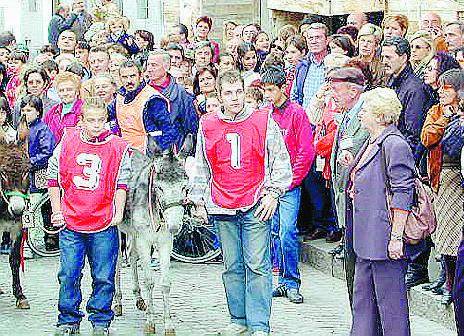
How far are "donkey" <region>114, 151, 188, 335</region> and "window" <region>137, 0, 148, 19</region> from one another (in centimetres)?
1740

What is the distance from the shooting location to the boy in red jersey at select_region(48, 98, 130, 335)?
925 cm

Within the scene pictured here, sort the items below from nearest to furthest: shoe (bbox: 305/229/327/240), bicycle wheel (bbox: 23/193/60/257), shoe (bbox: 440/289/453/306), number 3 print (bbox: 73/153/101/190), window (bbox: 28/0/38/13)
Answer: number 3 print (bbox: 73/153/101/190), shoe (bbox: 440/289/453/306), shoe (bbox: 305/229/327/240), bicycle wheel (bbox: 23/193/60/257), window (bbox: 28/0/38/13)

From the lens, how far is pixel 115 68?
42.1 ft

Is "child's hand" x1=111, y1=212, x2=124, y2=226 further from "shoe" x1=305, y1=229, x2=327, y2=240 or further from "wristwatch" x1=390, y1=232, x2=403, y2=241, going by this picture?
"shoe" x1=305, y1=229, x2=327, y2=240

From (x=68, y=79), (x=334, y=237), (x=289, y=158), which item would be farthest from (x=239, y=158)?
(x=68, y=79)

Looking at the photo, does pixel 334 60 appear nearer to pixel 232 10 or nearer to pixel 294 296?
pixel 294 296

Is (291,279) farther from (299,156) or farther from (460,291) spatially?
(460,291)

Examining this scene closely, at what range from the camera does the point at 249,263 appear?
9.17 metres

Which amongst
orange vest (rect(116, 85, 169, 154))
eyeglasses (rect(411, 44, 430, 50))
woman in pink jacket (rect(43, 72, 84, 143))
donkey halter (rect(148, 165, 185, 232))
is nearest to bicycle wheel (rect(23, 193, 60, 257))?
woman in pink jacket (rect(43, 72, 84, 143))

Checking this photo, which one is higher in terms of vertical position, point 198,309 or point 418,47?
point 418,47

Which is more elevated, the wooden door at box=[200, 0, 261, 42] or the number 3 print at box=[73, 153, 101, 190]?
the wooden door at box=[200, 0, 261, 42]

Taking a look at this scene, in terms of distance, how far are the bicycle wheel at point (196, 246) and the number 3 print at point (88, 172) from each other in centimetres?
327

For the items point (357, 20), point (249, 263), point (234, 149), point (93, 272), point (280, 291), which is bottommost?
point (280, 291)

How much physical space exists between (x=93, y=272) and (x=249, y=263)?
4.10 feet
